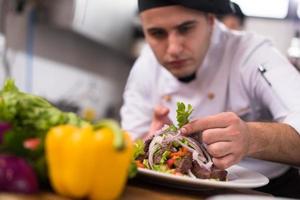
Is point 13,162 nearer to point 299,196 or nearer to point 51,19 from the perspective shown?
point 299,196

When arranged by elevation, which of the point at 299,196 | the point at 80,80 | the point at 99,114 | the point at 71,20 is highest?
the point at 71,20

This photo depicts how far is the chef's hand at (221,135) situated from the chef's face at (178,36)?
56 cm

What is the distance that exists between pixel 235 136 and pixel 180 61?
599 mm

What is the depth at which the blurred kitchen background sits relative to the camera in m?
2.71

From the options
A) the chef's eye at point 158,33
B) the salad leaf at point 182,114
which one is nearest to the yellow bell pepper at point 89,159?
the salad leaf at point 182,114

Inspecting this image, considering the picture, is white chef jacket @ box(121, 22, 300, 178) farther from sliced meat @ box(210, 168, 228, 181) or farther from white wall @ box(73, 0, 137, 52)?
white wall @ box(73, 0, 137, 52)

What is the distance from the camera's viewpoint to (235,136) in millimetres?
791

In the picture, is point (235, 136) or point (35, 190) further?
point (235, 136)

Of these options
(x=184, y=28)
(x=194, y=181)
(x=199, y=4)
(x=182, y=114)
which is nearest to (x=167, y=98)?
(x=184, y=28)

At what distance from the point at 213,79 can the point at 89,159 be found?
1.00 meters

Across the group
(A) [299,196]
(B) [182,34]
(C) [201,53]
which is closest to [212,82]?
(C) [201,53]

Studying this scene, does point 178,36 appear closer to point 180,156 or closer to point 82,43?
point 180,156

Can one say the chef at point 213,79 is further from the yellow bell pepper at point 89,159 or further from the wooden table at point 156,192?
the yellow bell pepper at point 89,159

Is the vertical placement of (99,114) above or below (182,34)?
below
